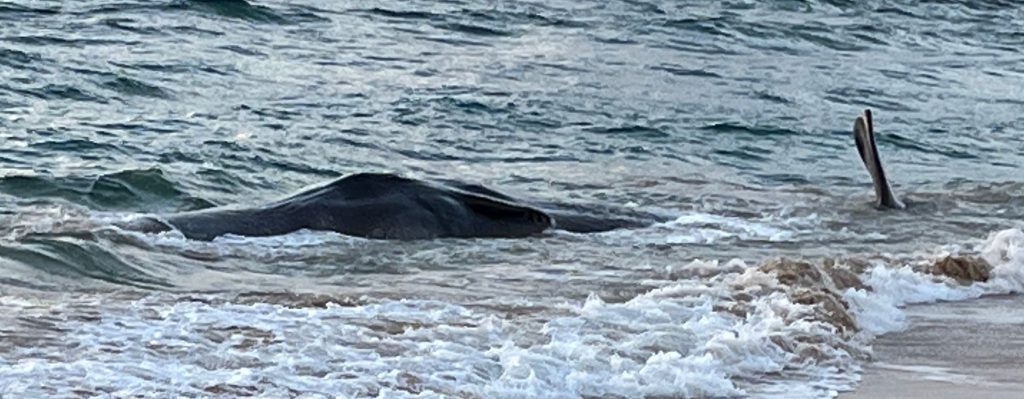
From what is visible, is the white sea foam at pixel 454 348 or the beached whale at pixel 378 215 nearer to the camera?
the white sea foam at pixel 454 348

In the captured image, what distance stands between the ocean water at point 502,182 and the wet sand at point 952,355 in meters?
0.12

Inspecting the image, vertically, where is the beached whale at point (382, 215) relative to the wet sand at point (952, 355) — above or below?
below

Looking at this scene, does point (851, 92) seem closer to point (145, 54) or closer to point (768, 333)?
point (145, 54)

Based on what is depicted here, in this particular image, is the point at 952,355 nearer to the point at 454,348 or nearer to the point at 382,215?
the point at 454,348

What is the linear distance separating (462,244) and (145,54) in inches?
309

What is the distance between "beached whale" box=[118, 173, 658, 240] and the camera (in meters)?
8.85

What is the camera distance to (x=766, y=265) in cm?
801

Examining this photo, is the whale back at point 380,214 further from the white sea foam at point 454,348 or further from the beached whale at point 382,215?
the white sea foam at point 454,348

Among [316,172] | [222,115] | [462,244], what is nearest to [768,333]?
[462,244]

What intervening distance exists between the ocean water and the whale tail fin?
16cm

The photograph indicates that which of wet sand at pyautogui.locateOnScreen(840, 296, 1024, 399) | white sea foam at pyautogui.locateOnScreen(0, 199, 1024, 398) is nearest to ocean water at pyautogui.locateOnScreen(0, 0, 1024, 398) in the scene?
white sea foam at pyautogui.locateOnScreen(0, 199, 1024, 398)

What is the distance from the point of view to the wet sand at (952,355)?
241 inches

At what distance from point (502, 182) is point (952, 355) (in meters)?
5.41

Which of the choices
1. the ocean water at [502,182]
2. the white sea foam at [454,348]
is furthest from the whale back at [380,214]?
the white sea foam at [454,348]
